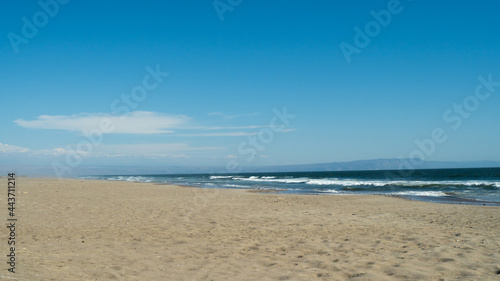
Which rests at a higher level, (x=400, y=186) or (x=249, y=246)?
(x=249, y=246)

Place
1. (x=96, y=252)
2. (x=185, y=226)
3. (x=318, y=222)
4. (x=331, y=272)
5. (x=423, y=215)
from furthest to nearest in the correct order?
(x=423, y=215) < (x=318, y=222) < (x=185, y=226) < (x=96, y=252) < (x=331, y=272)

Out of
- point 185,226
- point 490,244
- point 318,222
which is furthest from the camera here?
point 318,222

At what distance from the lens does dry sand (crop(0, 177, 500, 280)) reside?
6.05 m

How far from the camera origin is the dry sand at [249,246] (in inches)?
238

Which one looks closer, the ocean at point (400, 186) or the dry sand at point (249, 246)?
the dry sand at point (249, 246)

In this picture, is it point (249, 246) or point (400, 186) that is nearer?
point (249, 246)

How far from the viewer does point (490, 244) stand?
809 cm

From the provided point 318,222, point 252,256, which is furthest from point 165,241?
point 318,222

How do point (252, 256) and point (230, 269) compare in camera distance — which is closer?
point (230, 269)

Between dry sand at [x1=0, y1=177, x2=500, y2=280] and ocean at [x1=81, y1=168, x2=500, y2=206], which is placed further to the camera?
ocean at [x1=81, y1=168, x2=500, y2=206]

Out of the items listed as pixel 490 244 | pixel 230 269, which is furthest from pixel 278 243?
pixel 490 244

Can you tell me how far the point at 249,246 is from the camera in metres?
8.11

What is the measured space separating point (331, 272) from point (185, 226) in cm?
548

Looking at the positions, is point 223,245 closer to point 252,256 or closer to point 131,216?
point 252,256
